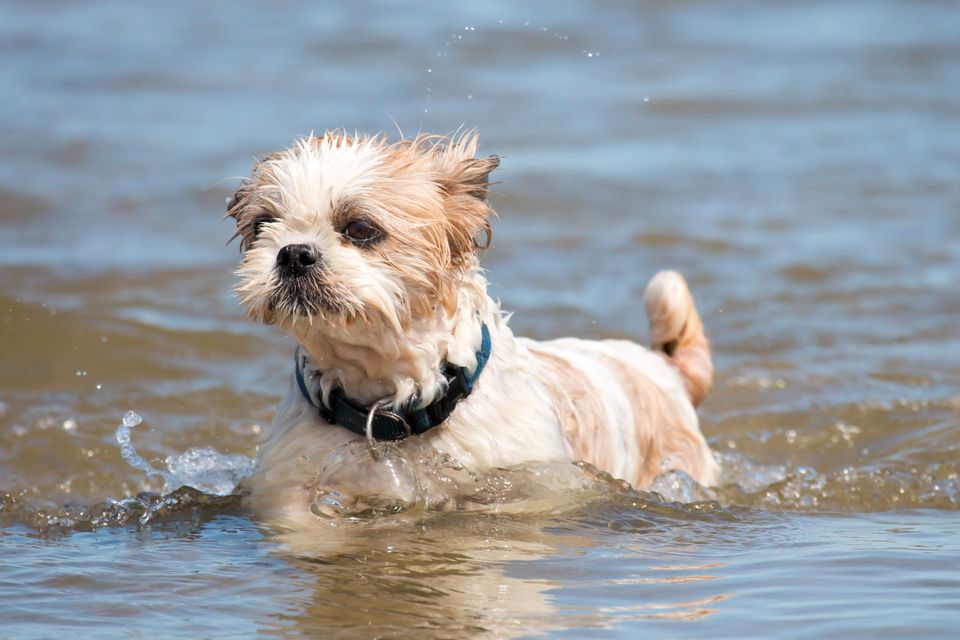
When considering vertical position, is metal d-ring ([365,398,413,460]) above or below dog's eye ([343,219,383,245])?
below

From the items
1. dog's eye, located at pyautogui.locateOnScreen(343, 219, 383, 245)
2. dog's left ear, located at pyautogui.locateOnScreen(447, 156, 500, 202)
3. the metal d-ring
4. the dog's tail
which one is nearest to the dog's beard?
dog's eye, located at pyautogui.locateOnScreen(343, 219, 383, 245)

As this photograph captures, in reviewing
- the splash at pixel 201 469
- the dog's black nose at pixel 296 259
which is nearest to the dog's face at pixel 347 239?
the dog's black nose at pixel 296 259

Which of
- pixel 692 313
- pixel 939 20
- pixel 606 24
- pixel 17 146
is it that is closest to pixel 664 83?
pixel 606 24

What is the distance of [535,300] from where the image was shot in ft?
33.0

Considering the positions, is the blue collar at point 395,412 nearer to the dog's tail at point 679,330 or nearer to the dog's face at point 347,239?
the dog's face at point 347,239

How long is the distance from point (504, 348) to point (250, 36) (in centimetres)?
1453

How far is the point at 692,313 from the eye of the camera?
7023mm

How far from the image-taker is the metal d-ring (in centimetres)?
513

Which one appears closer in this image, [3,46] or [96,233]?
[96,233]

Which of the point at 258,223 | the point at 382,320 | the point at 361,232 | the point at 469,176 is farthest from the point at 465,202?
the point at 258,223

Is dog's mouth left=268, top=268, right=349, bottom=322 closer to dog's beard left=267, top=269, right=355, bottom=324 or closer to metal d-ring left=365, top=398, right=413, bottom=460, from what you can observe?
dog's beard left=267, top=269, right=355, bottom=324

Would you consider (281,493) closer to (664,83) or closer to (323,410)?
(323,410)

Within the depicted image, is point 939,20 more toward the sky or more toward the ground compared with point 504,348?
more toward the sky

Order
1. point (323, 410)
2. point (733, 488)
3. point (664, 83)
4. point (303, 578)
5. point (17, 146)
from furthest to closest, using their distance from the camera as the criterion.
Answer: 1. point (664, 83)
2. point (17, 146)
3. point (733, 488)
4. point (323, 410)
5. point (303, 578)
